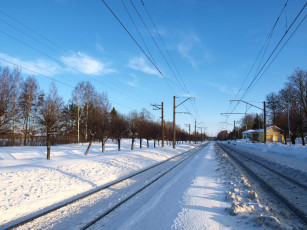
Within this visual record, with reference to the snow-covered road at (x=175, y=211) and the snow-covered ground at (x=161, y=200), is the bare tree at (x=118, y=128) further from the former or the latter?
the snow-covered road at (x=175, y=211)

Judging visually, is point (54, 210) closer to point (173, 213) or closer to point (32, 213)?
point (32, 213)

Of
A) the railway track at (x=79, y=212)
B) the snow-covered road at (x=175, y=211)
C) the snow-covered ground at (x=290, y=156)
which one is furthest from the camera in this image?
the snow-covered ground at (x=290, y=156)

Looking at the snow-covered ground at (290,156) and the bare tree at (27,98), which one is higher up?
the bare tree at (27,98)

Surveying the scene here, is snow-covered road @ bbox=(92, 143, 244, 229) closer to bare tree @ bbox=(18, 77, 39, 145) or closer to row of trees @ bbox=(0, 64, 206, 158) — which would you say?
row of trees @ bbox=(0, 64, 206, 158)

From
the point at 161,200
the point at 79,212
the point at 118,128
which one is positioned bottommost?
the point at 79,212

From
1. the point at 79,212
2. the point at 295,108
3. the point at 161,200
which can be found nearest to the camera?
the point at 79,212

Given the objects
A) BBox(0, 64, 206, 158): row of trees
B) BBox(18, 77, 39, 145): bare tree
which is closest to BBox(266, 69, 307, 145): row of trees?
BBox(0, 64, 206, 158): row of trees

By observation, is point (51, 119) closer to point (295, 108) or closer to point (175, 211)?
point (175, 211)

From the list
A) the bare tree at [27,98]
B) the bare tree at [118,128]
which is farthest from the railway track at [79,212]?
the bare tree at [27,98]

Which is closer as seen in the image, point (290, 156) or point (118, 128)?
point (290, 156)

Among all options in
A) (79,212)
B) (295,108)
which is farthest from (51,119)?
(295,108)

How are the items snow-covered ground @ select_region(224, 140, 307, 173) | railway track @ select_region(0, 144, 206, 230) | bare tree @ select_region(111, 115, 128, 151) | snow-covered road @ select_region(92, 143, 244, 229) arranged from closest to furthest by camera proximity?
snow-covered road @ select_region(92, 143, 244, 229)
railway track @ select_region(0, 144, 206, 230)
snow-covered ground @ select_region(224, 140, 307, 173)
bare tree @ select_region(111, 115, 128, 151)

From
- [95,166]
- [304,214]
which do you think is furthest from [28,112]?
[304,214]

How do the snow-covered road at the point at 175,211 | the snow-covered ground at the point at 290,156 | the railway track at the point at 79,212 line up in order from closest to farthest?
the snow-covered road at the point at 175,211
the railway track at the point at 79,212
the snow-covered ground at the point at 290,156
